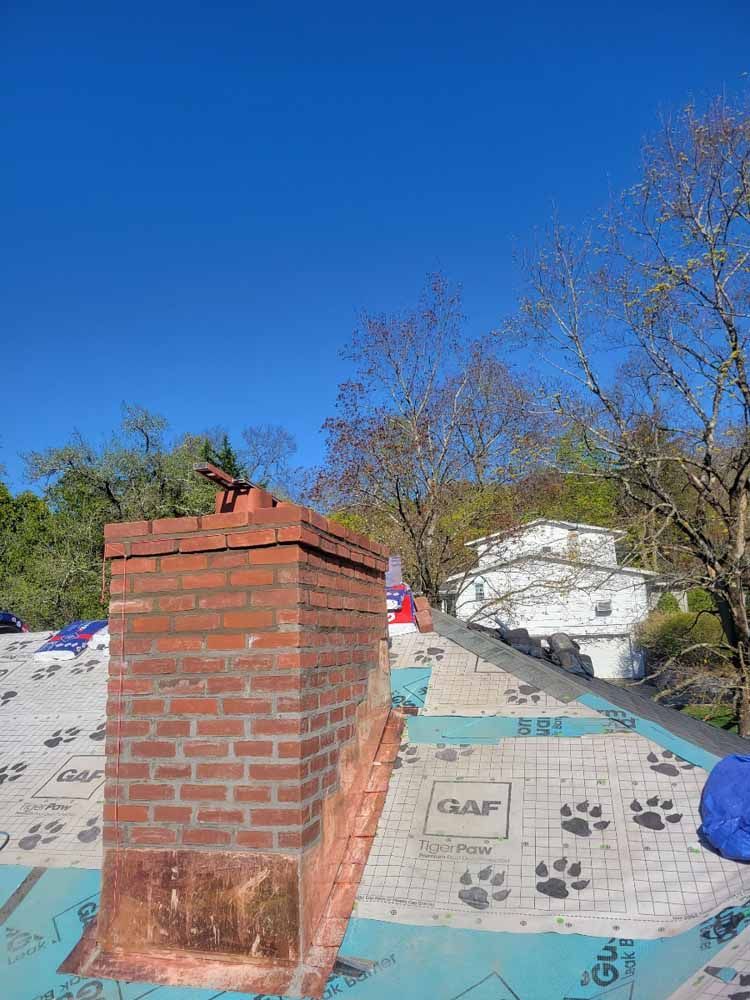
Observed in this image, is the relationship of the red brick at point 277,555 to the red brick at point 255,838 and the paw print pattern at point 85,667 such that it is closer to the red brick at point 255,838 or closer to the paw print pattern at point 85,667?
the red brick at point 255,838

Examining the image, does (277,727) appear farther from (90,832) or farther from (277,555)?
(90,832)

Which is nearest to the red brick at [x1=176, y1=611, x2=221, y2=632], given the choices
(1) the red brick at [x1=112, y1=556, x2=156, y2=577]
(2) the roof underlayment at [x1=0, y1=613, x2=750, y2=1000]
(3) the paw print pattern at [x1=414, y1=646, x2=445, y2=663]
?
(1) the red brick at [x1=112, y1=556, x2=156, y2=577]

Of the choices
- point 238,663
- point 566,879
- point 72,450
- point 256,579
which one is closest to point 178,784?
point 238,663

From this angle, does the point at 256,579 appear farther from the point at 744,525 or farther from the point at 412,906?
the point at 744,525

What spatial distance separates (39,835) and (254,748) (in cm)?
141

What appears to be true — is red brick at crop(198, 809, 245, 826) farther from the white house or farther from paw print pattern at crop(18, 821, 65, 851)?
the white house

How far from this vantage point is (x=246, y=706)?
224cm

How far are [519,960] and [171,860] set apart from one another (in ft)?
3.61

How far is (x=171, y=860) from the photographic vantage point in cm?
219

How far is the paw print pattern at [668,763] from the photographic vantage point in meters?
2.72

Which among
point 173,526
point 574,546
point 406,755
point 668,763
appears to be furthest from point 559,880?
point 574,546

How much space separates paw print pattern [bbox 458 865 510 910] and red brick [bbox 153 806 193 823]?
924mm

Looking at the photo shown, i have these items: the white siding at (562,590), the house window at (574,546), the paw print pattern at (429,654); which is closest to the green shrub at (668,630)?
the white siding at (562,590)

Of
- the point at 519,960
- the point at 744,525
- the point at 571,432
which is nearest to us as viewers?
the point at 519,960
